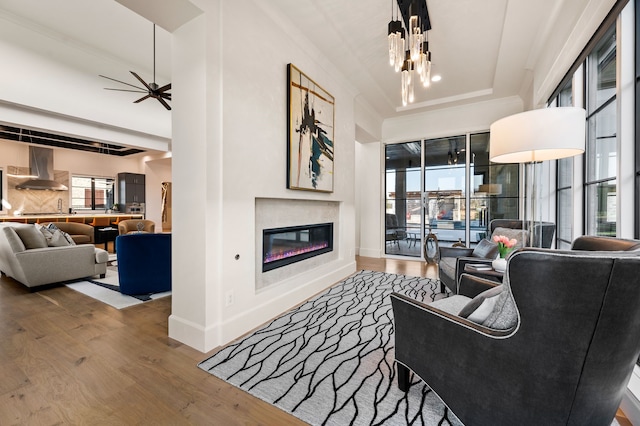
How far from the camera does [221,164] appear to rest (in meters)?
2.11

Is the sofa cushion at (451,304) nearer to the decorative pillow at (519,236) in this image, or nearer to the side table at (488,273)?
the side table at (488,273)

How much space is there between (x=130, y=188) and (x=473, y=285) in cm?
980

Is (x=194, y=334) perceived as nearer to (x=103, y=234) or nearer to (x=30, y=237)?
(x=30, y=237)

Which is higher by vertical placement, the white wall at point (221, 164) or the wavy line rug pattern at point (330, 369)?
the white wall at point (221, 164)

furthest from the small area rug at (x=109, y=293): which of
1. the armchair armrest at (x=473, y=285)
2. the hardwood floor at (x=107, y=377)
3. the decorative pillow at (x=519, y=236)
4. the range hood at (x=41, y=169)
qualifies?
the range hood at (x=41, y=169)

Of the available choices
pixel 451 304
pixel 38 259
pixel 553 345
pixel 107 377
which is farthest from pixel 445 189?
pixel 38 259

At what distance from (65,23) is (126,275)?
288cm

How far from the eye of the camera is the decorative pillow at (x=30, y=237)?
3.56m

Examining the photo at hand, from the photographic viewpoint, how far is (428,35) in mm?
3170

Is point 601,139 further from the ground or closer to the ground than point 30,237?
further from the ground

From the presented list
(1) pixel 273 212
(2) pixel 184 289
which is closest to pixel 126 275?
(2) pixel 184 289

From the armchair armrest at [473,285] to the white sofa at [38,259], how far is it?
4.70 m

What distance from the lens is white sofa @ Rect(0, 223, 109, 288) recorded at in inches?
133

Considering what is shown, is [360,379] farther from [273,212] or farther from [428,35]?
[428,35]
